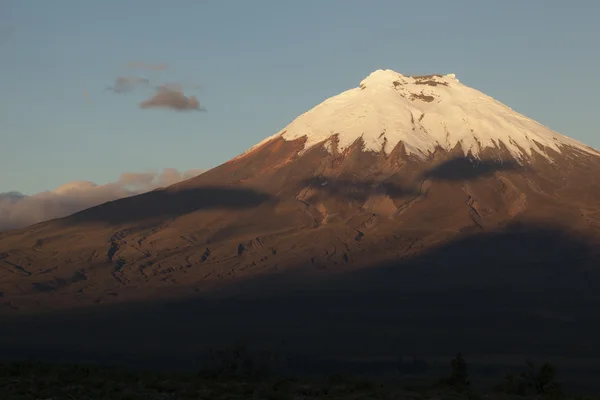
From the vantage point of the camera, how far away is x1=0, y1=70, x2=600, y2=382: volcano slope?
122 m

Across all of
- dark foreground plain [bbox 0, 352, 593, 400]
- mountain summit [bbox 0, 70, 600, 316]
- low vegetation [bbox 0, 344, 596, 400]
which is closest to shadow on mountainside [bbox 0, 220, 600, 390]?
mountain summit [bbox 0, 70, 600, 316]

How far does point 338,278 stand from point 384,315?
887 inches

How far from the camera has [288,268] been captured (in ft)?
542

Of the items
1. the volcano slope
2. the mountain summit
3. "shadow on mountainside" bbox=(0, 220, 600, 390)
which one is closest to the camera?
"shadow on mountainside" bbox=(0, 220, 600, 390)

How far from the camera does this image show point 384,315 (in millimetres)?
135750

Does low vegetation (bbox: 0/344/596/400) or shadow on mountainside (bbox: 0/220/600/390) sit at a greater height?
low vegetation (bbox: 0/344/596/400)

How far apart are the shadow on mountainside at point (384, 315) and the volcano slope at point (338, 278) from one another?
317 millimetres

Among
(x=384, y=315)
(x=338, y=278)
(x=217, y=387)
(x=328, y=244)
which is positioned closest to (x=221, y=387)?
(x=217, y=387)

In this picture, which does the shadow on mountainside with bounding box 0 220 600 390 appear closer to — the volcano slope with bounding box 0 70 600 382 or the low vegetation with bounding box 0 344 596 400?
the volcano slope with bounding box 0 70 600 382

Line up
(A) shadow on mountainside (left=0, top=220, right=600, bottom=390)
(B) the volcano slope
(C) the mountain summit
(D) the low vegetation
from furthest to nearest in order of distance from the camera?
(C) the mountain summit < (B) the volcano slope < (A) shadow on mountainside (left=0, top=220, right=600, bottom=390) < (D) the low vegetation

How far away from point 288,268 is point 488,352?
58.3m

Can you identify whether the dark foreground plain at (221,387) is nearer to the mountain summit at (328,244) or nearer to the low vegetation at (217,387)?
the low vegetation at (217,387)

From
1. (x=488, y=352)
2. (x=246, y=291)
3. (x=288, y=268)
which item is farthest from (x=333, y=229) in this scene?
(x=488, y=352)

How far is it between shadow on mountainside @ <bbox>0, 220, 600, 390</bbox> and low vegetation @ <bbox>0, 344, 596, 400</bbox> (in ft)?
230
